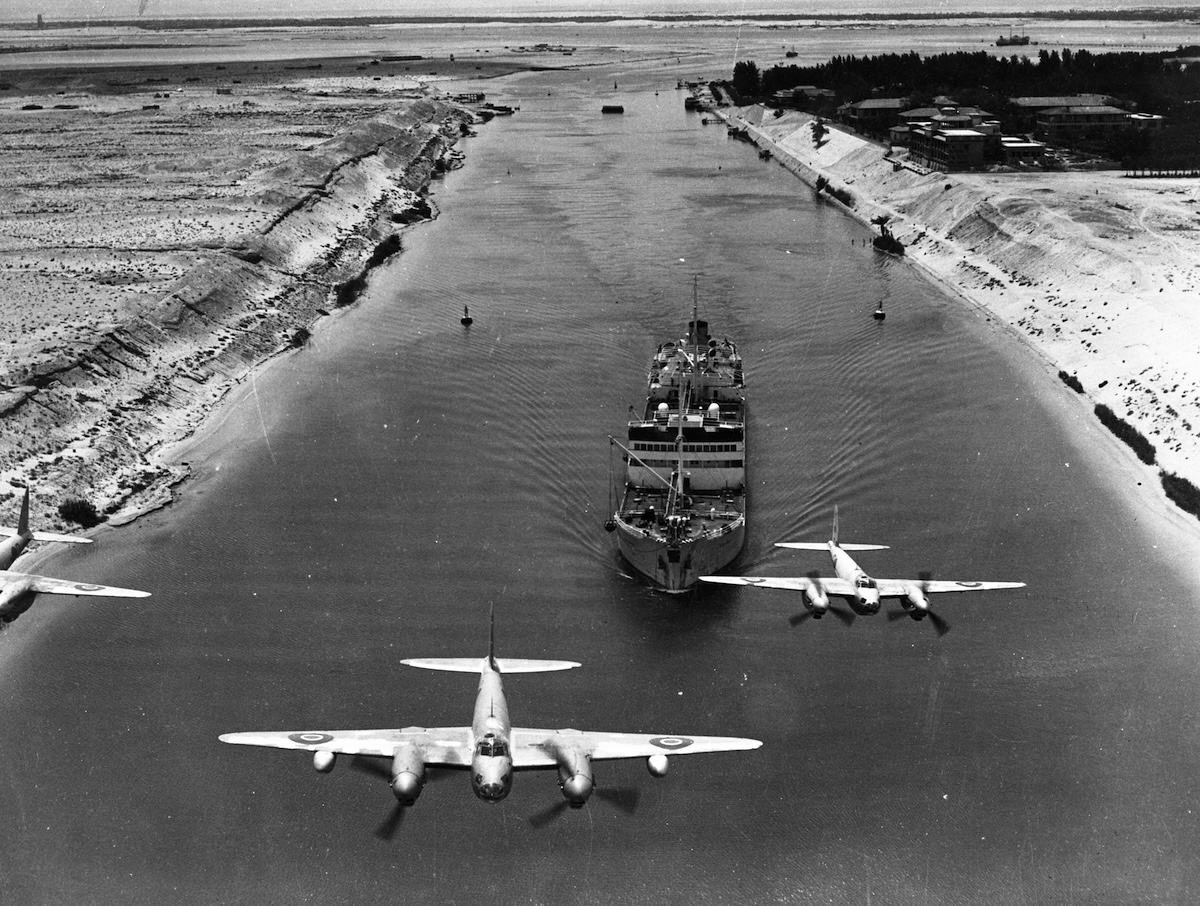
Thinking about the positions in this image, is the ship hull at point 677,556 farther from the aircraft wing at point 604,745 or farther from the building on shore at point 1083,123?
the building on shore at point 1083,123

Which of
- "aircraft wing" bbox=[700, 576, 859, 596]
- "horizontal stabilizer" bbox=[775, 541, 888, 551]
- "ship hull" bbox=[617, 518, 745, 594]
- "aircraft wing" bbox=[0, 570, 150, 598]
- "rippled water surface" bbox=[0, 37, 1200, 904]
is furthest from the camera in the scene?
"ship hull" bbox=[617, 518, 745, 594]

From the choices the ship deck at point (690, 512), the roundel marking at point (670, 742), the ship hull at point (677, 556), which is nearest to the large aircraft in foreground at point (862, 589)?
the ship hull at point (677, 556)

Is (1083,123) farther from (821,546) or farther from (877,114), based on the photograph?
(821,546)

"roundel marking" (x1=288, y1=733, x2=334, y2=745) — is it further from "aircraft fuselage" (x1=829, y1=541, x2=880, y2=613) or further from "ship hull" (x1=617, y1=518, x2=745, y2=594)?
"aircraft fuselage" (x1=829, y1=541, x2=880, y2=613)

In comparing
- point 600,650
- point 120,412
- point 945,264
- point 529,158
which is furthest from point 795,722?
point 529,158

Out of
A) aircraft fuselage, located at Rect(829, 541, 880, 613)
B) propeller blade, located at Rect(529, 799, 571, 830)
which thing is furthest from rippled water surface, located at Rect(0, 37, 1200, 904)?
aircraft fuselage, located at Rect(829, 541, 880, 613)

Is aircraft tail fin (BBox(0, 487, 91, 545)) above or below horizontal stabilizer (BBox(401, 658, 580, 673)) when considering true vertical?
above

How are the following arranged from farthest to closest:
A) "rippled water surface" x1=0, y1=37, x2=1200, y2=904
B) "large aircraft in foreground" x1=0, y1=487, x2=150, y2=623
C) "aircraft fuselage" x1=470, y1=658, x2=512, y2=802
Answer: "large aircraft in foreground" x1=0, y1=487, x2=150, y2=623 < "rippled water surface" x1=0, y1=37, x2=1200, y2=904 < "aircraft fuselage" x1=470, y1=658, x2=512, y2=802

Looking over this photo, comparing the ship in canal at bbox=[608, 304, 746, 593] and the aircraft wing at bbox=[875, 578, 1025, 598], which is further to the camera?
the ship in canal at bbox=[608, 304, 746, 593]
